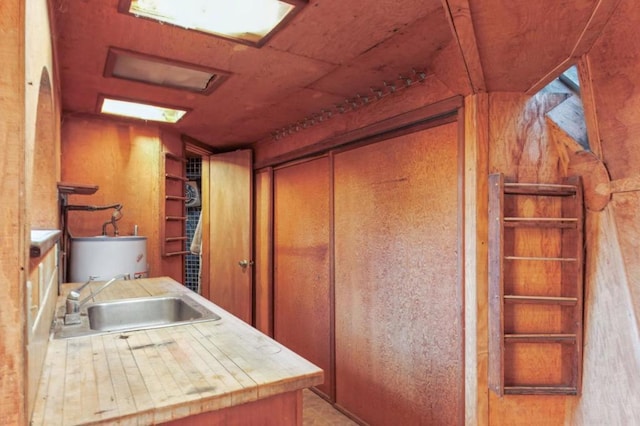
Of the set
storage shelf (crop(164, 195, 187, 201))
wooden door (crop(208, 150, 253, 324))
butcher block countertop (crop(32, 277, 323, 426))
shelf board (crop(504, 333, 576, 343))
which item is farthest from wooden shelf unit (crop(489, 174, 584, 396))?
storage shelf (crop(164, 195, 187, 201))

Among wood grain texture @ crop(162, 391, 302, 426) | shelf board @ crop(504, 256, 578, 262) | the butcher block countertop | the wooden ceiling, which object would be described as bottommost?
wood grain texture @ crop(162, 391, 302, 426)

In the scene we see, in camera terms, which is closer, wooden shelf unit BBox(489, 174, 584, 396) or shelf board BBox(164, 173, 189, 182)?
wooden shelf unit BBox(489, 174, 584, 396)

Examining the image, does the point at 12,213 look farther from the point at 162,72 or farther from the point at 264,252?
the point at 264,252

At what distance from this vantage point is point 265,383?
1167 millimetres

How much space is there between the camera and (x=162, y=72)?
238 centimetres

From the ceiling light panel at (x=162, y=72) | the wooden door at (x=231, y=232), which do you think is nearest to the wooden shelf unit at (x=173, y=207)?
the wooden door at (x=231, y=232)

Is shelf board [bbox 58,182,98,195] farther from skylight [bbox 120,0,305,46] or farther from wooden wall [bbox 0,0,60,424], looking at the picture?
wooden wall [bbox 0,0,60,424]

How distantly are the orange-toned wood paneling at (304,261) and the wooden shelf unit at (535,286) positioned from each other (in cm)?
148

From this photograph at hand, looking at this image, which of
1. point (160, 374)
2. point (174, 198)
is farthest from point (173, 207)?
point (160, 374)

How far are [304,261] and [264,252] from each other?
0.77 meters

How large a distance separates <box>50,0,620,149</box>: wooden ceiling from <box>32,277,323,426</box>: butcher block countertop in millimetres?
1277

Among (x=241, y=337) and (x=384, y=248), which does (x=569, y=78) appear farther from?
(x=241, y=337)

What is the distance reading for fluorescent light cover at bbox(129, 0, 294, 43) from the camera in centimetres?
161

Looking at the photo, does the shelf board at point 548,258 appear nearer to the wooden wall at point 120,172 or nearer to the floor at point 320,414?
the floor at point 320,414
